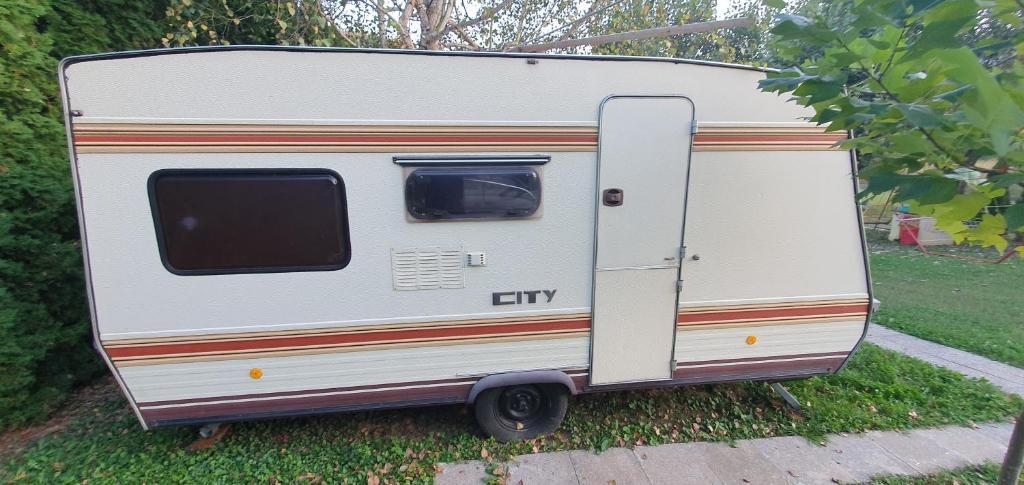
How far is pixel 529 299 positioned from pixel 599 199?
824 millimetres

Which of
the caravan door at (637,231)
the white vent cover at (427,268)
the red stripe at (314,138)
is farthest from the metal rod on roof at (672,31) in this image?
the white vent cover at (427,268)

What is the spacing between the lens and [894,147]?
5.00 feet

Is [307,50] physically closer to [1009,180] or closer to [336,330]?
[336,330]

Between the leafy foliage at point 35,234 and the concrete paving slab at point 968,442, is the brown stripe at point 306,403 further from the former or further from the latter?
the concrete paving slab at point 968,442

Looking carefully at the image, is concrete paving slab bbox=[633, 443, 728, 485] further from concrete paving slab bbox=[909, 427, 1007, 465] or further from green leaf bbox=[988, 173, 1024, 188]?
green leaf bbox=[988, 173, 1024, 188]

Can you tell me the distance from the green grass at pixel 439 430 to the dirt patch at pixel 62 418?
0.13ft

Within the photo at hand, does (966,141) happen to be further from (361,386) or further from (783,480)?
(361,386)

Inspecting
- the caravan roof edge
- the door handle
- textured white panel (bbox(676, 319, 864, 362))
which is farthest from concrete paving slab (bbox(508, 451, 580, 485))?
the caravan roof edge

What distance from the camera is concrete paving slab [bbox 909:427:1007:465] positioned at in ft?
9.93

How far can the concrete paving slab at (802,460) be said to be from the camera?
2.87m

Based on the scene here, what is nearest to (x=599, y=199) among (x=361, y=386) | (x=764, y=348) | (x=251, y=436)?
(x=764, y=348)

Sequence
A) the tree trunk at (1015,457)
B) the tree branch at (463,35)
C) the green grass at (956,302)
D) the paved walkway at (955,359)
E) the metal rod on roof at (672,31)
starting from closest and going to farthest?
the tree trunk at (1015,457)
the paved walkway at (955,359)
the metal rod on roof at (672,31)
the green grass at (956,302)
the tree branch at (463,35)

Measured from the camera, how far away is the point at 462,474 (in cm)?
290

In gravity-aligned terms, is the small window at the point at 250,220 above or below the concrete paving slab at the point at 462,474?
above
